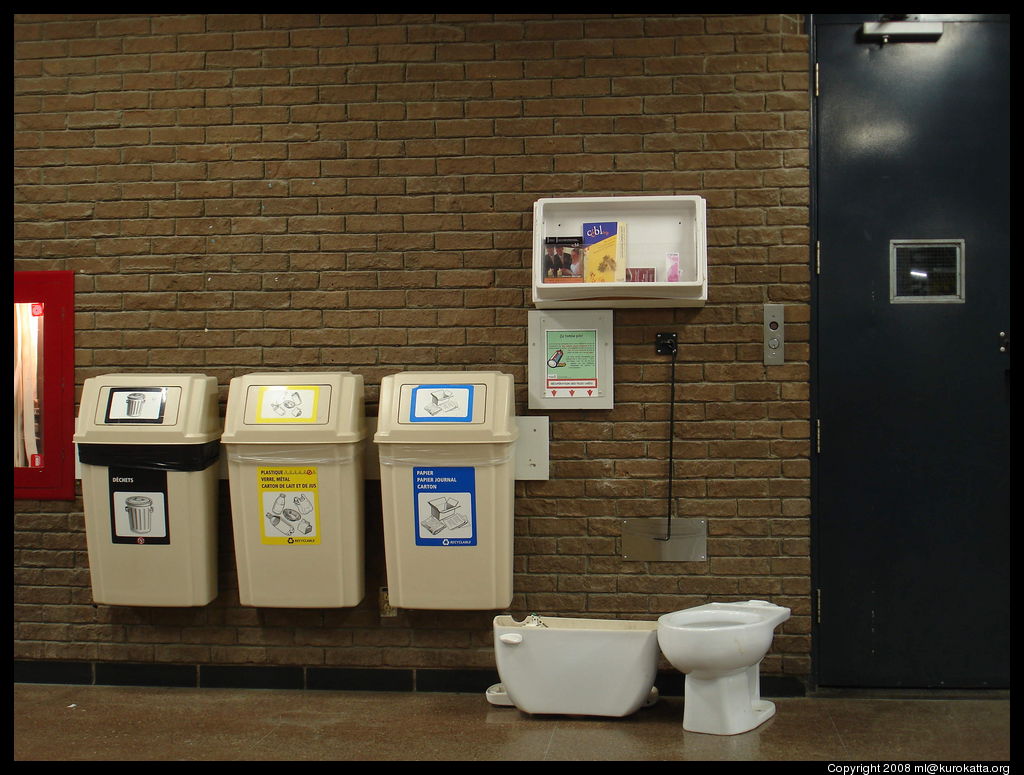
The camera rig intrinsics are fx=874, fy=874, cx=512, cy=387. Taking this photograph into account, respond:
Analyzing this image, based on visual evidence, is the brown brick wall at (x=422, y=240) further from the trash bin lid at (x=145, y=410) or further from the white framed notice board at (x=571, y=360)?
the trash bin lid at (x=145, y=410)

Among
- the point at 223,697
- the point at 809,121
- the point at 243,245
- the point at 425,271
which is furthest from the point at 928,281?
the point at 223,697

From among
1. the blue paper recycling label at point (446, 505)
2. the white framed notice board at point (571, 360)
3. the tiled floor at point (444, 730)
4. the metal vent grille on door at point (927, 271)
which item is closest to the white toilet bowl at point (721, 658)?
the tiled floor at point (444, 730)

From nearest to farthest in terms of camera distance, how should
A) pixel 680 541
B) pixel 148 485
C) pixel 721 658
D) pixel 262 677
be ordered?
pixel 721 658, pixel 148 485, pixel 680 541, pixel 262 677

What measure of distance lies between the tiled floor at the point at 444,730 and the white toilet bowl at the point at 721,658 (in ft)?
A: 0.23

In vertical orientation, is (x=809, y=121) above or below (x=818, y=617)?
above

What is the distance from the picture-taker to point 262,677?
3.87m

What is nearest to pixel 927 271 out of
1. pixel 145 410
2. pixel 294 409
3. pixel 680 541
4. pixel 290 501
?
pixel 680 541

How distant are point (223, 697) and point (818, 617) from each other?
256cm

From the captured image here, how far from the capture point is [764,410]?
3.69 m

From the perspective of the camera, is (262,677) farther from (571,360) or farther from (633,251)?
(633,251)

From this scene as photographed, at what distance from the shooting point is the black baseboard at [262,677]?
3775 mm

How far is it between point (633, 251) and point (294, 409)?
154cm

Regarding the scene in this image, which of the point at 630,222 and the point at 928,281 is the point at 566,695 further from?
the point at 928,281

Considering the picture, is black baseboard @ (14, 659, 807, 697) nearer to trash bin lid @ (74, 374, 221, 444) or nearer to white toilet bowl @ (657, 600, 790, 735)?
white toilet bowl @ (657, 600, 790, 735)
